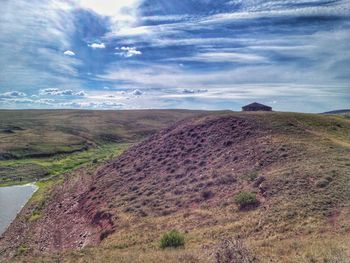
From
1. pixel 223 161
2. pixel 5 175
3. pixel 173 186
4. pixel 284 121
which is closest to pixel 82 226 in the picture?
pixel 173 186

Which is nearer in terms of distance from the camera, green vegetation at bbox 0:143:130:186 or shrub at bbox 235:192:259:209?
shrub at bbox 235:192:259:209

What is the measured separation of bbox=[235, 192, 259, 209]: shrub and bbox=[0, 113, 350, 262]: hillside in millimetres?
477

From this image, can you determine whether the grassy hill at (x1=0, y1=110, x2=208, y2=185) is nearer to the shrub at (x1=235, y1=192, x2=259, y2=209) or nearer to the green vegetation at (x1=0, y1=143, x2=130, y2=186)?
the green vegetation at (x1=0, y1=143, x2=130, y2=186)

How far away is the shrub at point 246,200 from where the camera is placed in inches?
974

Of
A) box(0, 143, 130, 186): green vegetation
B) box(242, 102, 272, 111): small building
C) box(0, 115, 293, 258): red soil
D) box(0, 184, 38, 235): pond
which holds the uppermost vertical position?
box(242, 102, 272, 111): small building

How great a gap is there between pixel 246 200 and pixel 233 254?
35.3 feet

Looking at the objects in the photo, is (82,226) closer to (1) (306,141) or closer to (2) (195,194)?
(2) (195,194)

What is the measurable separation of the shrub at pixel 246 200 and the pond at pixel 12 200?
25711 millimetres

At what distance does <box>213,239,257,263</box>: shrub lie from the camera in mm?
14195

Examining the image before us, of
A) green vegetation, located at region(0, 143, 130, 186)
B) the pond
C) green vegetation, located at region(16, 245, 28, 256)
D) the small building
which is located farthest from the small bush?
green vegetation, located at region(0, 143, 130, 186)

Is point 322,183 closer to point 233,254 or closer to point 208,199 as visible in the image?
point 208,199

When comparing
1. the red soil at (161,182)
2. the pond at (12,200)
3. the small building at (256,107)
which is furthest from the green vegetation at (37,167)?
the small building at (256,107)

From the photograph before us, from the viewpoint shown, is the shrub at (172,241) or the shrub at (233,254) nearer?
the shrub at (233,254)

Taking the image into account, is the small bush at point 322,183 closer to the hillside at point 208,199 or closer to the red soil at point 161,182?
the hillside at point 208,199
